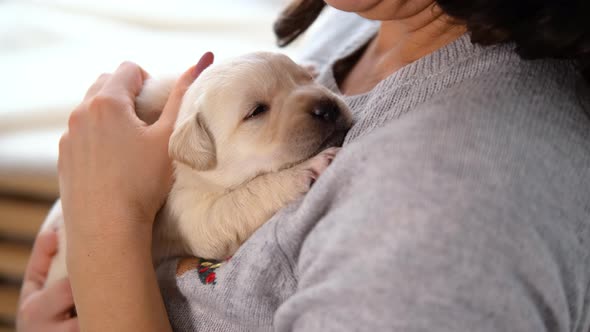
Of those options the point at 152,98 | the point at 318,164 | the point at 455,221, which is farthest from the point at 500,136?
the point at 152,98

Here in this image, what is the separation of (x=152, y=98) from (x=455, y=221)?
853 mm

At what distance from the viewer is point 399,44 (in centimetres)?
119

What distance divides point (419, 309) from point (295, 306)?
15 cm

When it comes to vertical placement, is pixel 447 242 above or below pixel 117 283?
above

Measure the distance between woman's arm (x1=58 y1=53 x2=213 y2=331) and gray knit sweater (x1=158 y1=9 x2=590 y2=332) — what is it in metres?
0.24

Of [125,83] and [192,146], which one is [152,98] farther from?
[192,146]

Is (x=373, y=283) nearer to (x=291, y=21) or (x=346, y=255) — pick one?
(x=346, y=255)

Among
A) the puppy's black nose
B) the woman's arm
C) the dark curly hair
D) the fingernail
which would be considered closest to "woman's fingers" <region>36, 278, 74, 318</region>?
the woman's arm

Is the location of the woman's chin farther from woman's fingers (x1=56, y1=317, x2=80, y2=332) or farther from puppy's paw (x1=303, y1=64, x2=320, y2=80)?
woman's fingers (x1=56, y1=317, x2=80, y2=332)

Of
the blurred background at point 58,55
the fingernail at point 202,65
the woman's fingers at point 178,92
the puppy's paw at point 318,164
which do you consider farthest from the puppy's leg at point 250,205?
the blurred background at point 58,55

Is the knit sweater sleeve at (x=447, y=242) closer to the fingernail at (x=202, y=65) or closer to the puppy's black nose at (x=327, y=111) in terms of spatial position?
the puppy's black nose at (x=327, y=111)

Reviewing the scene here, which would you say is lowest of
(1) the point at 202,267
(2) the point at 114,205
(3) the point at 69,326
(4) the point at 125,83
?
(3) the point at 69,326

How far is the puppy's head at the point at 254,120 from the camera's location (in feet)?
3.22

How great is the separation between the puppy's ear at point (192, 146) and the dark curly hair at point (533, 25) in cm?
48
